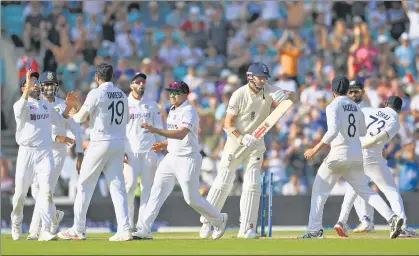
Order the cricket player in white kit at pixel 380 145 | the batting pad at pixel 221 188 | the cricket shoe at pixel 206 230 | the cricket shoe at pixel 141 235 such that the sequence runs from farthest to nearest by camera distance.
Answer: the cricket player in white kit at pixel 380 145
the cricket shoe at pixel 206 230
the batting pad at pixel 221 188
the cricket shoe at pixel 141 235

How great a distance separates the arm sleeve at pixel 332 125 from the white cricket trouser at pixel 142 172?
2.80 m

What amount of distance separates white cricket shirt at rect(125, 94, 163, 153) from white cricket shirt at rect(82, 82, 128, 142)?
1800 mm

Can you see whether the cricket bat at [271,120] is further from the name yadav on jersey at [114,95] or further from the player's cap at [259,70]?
the name yadav on jersey at [114,95]

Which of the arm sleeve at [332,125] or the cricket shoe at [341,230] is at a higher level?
the arm sleeve at [332,125]

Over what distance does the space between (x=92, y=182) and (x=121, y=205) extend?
1.63 ft

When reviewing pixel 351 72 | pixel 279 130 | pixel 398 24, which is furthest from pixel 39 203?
pixel 398 24

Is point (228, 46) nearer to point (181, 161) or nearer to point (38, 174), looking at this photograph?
point (181, 161)

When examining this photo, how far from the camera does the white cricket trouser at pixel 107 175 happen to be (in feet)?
50.5

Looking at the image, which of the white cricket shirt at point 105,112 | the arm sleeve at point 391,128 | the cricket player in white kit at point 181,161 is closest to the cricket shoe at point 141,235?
the cricket player in white kit at point 181,161

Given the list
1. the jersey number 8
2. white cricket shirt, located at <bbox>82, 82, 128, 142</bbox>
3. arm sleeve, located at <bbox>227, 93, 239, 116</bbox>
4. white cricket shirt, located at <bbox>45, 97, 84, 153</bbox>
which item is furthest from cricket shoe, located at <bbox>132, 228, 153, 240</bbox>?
the jersey number 8

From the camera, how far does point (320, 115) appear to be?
24.1m

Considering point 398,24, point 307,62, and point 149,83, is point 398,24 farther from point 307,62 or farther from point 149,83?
point 149,83

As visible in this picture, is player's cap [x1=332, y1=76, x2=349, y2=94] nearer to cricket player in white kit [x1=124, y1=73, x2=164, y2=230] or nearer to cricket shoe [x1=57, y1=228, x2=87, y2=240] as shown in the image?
cricket player in white kit [x1=124, y1=73, x2=164, y2=230]

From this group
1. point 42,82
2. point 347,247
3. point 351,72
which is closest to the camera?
point 347,247
